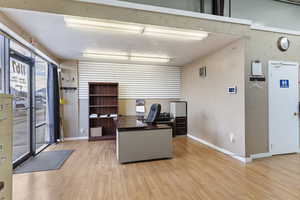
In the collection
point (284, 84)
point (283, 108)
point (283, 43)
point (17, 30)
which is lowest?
point (283, 108)

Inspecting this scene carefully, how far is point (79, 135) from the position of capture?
514 centimetres

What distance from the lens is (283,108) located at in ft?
12.0

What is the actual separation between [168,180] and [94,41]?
3228mm

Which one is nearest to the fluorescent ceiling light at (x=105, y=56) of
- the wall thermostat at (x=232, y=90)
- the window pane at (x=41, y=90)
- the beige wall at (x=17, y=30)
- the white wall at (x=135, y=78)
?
the white wall at (x=135, y=78)

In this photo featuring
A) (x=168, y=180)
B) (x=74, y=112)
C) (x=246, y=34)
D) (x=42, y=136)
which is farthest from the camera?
(x=74, y=112)

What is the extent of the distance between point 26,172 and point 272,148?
5264 mm

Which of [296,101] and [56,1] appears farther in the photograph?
[296,101]

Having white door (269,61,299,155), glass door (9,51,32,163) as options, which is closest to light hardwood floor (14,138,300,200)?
white door (269,61,299,155)

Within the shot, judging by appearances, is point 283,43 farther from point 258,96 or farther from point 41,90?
point 41,90

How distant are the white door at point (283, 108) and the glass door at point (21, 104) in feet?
18.1

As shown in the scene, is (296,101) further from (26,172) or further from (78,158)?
(26,172)

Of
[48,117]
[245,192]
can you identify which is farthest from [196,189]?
[48,117]

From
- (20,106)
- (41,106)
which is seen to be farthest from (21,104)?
(41,106)

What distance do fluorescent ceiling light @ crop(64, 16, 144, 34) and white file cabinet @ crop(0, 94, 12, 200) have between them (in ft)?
5.57
